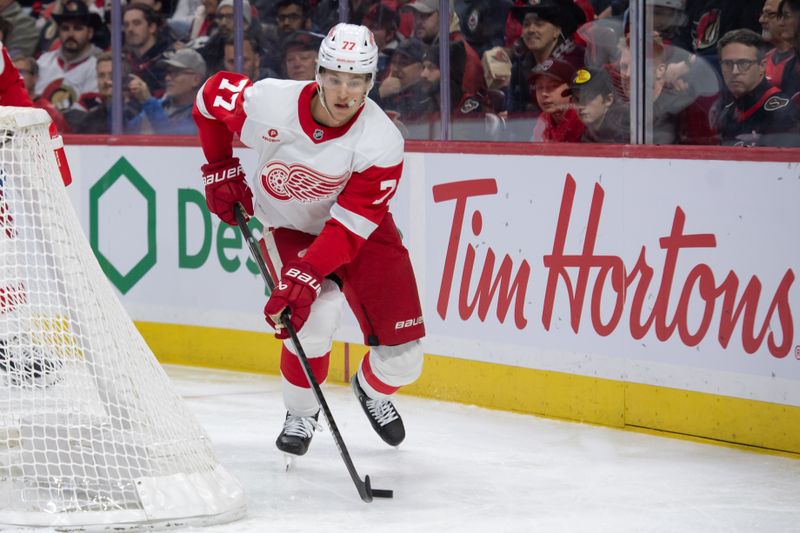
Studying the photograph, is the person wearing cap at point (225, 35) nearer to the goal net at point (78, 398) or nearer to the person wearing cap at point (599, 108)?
the person wearing cap at point (599, 108)

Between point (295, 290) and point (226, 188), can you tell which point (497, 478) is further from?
point (226, 188)

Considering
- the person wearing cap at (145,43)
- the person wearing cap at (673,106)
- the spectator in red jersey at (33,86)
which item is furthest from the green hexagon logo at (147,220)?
the person wearing cap at (673,106)

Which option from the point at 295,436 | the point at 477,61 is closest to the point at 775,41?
the point at 477,61

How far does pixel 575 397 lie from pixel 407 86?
1.26m

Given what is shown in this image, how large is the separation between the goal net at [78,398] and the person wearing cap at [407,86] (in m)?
1.75

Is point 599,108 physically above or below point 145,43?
below

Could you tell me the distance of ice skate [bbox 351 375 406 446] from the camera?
3.79 m

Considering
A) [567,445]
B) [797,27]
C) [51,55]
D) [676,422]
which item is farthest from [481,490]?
[51,55]

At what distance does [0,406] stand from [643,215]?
1.81 meters

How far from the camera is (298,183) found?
A: 3404 mm

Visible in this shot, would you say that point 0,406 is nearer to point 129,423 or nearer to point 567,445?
point 129,423

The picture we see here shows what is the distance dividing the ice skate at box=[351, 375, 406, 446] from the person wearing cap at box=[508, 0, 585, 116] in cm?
111

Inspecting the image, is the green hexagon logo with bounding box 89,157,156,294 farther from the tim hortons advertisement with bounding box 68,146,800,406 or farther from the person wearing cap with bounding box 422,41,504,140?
the person wearing cap with bounding box 422,41,504,140

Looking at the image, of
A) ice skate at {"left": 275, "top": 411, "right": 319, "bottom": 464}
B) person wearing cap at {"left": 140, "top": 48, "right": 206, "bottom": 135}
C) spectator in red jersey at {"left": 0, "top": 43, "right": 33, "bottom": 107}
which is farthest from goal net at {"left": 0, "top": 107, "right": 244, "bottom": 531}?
person wearing cap at {"left": 140, "top": 48, "right": 206, "bottom": 135}
